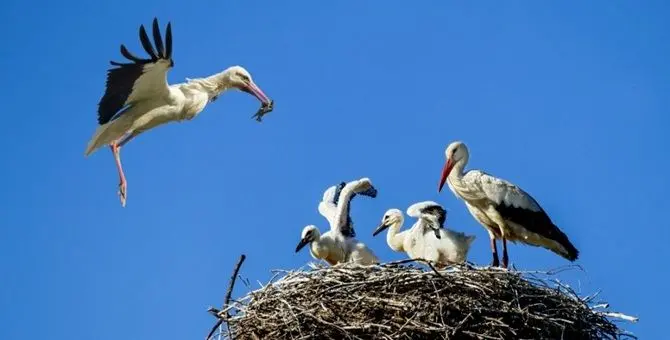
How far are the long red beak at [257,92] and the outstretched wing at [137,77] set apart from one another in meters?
1.14

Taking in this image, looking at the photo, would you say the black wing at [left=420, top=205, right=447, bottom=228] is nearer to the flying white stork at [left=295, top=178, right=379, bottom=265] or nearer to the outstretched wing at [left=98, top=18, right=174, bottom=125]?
the flying white stork at [left=295, top=178, right=379, bottom=265]

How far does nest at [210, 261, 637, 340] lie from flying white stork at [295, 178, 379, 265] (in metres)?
2.17

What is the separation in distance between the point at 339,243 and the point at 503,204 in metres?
1.28

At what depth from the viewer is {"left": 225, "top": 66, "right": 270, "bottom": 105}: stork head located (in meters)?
12.7

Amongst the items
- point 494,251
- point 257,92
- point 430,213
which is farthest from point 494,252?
point 257,92

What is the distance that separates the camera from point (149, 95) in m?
11.9

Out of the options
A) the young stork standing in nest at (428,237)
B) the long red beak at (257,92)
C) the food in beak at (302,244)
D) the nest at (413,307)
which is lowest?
the nest at (413,307)

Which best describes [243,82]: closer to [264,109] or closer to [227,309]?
[264,109]

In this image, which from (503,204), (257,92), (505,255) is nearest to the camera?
(503,204)

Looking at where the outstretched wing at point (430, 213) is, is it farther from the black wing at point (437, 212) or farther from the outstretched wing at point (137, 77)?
the outstretched wing at point (137, 77)

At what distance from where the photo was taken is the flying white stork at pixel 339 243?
11172mm

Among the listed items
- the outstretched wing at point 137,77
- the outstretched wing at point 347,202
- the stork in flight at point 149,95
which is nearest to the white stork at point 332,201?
the outstretched wing at point 347,202

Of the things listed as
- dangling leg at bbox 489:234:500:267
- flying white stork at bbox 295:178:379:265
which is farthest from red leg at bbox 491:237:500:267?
flying white stork at bbox 295:178:379:265

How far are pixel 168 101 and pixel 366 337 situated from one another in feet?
14.1
